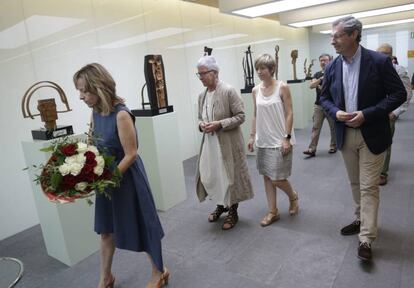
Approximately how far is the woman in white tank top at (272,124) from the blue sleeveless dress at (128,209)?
118cm

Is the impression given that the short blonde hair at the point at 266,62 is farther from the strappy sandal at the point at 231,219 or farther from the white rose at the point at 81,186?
the white rose at the point at 81,186

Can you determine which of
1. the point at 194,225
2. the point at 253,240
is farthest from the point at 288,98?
the point at 194,225

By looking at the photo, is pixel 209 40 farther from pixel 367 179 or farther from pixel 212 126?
pixel 367 179

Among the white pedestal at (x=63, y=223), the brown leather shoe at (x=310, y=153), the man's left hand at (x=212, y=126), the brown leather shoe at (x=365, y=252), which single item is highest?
the man's left hand at (x=212, y=126)

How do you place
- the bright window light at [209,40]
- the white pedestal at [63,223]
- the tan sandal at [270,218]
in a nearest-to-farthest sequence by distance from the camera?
the white pedestal at [63,223] → the tan sandal at [270,218] → the bright window light at [209,40]

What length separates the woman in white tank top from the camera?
257 centimetres

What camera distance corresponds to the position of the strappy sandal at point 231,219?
283cm

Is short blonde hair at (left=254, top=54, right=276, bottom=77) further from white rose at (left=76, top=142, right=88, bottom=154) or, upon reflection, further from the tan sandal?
white rose at (left=76, top=142, right=88, bottom=154)

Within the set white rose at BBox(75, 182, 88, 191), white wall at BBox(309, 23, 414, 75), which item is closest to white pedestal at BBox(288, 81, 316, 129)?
white wall at BBox(309, 23, 414, 75)

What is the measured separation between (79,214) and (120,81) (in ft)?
7.30

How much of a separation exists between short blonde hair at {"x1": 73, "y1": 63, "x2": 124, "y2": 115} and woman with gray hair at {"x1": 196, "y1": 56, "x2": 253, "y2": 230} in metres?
0.95

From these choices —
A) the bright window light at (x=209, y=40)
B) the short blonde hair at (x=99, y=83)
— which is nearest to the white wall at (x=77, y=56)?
the bright window light at (x=209, y=40)

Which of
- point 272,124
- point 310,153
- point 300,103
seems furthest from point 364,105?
point 300,103

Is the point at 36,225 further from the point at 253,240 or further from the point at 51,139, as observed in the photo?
the point at 253,240
